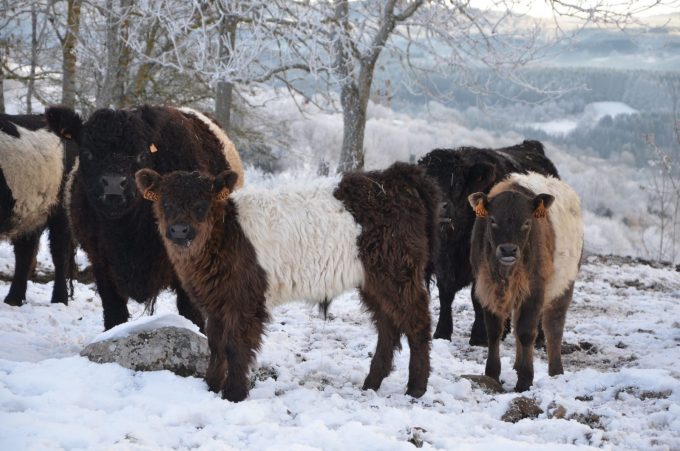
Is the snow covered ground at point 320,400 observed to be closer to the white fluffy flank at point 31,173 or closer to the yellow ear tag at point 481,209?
the white fluffy flank at point 31,173

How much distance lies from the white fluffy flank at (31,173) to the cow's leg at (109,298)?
2.11 meters

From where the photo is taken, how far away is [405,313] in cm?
545

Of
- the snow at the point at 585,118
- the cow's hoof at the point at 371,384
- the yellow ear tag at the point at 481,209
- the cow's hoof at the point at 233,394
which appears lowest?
the cow's hoof at the point at 371,384

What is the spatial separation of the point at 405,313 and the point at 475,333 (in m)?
2.65

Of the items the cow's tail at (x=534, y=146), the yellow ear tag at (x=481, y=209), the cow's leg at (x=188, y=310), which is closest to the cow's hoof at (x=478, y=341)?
the yellow ear tag at (x=481, y=209)

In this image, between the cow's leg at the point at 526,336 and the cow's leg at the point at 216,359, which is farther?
the cow's leg at the point at 526,336

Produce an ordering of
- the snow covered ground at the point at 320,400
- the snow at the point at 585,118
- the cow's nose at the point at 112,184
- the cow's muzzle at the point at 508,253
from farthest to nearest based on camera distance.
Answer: the snow at the point at 585,118, the cow's nose at the point at 112,184, the cow's muzzle at the point at 508,253, the snow covered ground at the point at 320,400

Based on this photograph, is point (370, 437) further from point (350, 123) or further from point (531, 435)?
point (350, 123)

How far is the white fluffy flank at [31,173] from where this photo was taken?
7723 mm

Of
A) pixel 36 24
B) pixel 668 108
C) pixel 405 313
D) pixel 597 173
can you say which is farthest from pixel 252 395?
pixel 668 108

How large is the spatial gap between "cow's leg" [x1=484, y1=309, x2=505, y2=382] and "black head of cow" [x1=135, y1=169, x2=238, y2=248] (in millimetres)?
2690

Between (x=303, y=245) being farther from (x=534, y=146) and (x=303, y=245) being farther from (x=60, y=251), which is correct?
(x=534, y=146)

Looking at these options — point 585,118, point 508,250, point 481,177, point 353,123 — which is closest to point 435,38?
point 353,123

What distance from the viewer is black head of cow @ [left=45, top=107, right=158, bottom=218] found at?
5.79m
